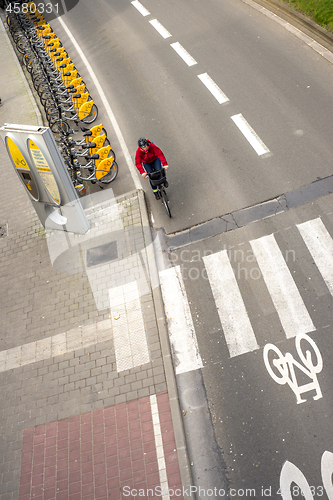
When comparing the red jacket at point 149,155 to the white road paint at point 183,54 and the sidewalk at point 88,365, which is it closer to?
the sidewalk at point 88,365

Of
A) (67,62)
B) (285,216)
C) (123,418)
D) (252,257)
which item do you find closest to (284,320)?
(252,257)

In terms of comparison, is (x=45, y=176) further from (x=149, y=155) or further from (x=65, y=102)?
(x=65, y=102)

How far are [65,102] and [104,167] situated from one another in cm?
386

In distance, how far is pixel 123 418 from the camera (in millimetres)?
6547

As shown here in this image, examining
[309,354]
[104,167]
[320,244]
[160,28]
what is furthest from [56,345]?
[160,28]

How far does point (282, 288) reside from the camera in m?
7.49

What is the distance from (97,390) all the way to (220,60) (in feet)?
37.9

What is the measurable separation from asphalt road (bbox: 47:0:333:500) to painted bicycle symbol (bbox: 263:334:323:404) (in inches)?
3.1

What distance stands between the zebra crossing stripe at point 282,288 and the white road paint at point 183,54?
27.9 ft

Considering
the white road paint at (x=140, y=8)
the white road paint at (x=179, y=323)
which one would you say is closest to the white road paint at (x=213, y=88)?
the white road paint at (x=179, y=323)

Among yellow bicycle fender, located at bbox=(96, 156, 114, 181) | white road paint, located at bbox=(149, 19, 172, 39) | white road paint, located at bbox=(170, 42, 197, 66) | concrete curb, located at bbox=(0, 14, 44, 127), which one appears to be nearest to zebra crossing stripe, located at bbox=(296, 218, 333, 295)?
yellow bicycle fender, located at bbox=(96, 156, 114, 181)

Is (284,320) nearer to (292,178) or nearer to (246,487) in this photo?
(246,487)

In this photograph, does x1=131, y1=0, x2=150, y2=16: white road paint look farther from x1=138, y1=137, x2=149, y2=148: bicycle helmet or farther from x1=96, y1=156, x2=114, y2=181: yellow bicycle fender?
x1=138, y1=137, x2=149, y2=148: bicycle helmet

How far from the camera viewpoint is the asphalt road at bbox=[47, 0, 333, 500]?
5977 mm
